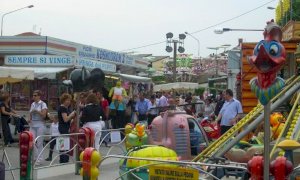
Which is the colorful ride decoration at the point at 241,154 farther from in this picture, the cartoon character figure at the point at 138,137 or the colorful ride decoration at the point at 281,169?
the colorful ride decoration at the point at 281,169

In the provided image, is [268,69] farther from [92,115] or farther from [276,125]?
[92,115]

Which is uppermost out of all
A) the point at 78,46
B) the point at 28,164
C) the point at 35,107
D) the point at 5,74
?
the point at 78,46

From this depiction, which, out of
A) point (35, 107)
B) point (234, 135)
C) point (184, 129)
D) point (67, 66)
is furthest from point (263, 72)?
point (67, 66)

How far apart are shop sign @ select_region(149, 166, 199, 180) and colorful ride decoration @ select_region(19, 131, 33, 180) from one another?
356 cm

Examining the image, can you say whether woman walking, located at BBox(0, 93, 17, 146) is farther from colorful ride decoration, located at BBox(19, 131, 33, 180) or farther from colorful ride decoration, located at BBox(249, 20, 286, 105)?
colorful ride decoration, located at BBox(249, 20, 286, 105)

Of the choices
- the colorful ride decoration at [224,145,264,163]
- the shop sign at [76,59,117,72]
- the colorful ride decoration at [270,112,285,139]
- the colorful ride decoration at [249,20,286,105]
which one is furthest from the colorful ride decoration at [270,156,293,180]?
the shop sign at [76,59,117,72]

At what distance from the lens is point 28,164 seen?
9.31 metres

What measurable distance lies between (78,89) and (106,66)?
41.9 feet

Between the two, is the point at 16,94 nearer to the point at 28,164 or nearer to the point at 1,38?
the point at 1,38

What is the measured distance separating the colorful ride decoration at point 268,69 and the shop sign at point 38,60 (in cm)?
1667

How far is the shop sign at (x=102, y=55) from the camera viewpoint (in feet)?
91.4

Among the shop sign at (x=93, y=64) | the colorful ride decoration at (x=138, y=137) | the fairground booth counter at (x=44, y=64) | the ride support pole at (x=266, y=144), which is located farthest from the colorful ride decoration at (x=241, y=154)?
the shop sign at (x=93, y=64)

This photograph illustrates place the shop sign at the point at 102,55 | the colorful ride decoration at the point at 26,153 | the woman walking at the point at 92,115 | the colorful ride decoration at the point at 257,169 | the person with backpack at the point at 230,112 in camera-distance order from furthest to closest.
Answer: the shop sign at the point at 102,55 → the person with backpack at the point at 230,112 → the woman walking at the point at 92,115 → the colorful ride decoration at the point at 26,153 → the colorful ride decoration at the point at 257,169

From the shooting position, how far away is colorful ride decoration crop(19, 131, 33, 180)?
30.3 ft
